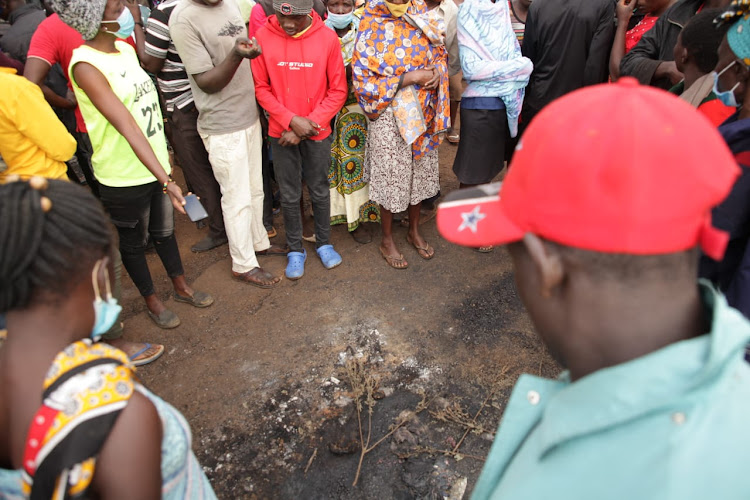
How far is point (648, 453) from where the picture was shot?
0.74 m

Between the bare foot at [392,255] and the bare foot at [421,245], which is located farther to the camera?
the bare foot at [421,245]

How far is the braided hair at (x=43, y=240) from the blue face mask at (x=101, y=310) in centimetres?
5

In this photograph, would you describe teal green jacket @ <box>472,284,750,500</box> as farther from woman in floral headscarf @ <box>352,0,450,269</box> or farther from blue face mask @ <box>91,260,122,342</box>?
woman in floral headscarf @ <box>352,0,450,269</box>

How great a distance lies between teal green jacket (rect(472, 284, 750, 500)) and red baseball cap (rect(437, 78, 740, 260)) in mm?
182

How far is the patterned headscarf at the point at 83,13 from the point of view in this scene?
7.60 ft

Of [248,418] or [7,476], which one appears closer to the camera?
[7,476]

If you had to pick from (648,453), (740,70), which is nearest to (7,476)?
(648,453)

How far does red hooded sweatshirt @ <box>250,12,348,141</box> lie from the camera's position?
3375mm

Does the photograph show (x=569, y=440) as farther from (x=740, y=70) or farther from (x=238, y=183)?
(x=238, y=183)

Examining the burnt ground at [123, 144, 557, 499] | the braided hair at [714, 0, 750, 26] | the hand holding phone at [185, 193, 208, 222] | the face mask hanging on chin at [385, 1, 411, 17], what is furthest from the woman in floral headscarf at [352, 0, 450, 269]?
the braided hair at [714, 0, 750, 26]

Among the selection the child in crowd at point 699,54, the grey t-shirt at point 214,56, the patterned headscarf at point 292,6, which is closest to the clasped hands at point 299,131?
the grey t-shirt at point 214,56

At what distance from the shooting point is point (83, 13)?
2.37m

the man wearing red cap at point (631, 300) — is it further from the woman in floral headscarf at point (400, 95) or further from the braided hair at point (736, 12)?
the woman in floral headscarf at point (400, 95)

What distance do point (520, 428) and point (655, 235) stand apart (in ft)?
1.80
